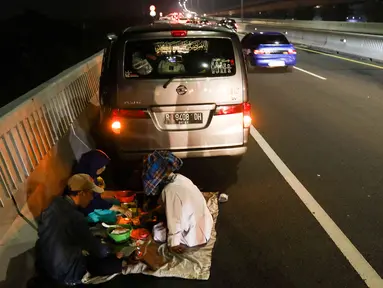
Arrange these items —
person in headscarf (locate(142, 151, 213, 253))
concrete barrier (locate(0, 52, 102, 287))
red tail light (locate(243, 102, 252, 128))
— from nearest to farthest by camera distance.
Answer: concrete barrier (locate(0, 52, 102, 287))
person in headscarf (locate(142, 151, 213, 253))
red tail light (locate(243, 102, 252, 128))

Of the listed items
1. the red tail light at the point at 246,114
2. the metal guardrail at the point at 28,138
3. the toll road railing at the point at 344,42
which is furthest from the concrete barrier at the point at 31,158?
the toll road railing at the point at 344,42

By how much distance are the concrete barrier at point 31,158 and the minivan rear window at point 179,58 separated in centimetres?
117

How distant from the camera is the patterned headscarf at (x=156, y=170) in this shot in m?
3.97

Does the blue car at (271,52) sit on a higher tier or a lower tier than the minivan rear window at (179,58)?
lower

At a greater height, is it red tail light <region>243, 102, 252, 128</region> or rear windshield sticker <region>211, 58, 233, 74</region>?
rear windshield sticker <region>211, 58, 233, 74</region>

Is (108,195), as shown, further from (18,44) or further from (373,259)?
(18,44)

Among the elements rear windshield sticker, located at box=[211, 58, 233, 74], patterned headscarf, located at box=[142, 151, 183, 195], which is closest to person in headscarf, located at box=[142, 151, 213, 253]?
patterned headscarf, located at box=[142, 151, 183, 195]

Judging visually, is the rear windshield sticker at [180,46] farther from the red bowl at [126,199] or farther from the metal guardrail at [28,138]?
the red bowl at [126,199]

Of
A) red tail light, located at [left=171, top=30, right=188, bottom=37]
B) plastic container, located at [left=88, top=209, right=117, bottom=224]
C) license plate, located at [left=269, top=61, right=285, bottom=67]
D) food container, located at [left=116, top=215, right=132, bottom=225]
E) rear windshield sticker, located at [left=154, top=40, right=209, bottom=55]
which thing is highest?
red tail light, located at [left=171, top=30, right=188, bottom=37]

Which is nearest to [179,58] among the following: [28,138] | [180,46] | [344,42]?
[180,46]

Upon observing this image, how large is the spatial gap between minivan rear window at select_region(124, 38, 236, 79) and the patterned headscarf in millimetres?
1296

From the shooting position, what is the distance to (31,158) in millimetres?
4152

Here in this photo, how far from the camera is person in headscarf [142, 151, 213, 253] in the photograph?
12.4 feet

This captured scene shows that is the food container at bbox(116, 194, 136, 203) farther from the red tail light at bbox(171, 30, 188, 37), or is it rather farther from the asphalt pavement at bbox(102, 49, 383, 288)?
the red tail light at bbox(171, 30, 188, 37)
